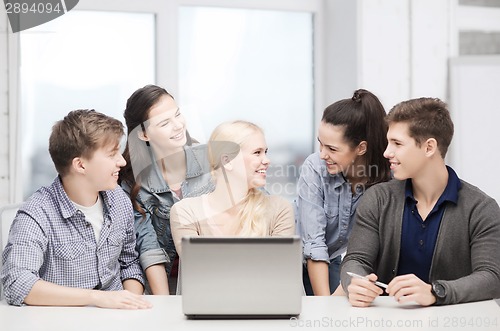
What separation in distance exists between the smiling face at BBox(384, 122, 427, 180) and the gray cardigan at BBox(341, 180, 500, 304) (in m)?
0.08

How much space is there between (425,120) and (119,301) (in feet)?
3.36

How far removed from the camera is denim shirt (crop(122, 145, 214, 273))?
2.53 meters

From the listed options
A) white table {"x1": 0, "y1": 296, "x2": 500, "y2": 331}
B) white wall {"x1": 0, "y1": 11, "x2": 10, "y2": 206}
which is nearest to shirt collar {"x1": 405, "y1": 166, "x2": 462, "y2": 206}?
white table {"x1": 0, "y1": 296, "x2": 500, "y2": 331}

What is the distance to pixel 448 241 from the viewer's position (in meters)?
2.11

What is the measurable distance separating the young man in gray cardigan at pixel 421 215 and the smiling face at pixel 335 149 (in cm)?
33

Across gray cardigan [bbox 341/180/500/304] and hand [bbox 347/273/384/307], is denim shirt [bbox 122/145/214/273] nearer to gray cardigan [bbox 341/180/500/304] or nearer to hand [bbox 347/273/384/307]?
gray cardigan [bbox 341/180/500/304]

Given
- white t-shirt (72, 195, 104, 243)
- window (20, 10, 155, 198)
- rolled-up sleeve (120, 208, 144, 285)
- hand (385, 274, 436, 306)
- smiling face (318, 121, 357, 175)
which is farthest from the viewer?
window (20, 10, 155, 198)

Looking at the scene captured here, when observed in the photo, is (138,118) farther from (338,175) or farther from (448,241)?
(448,241)

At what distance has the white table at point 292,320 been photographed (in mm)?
1668

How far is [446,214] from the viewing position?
211cm

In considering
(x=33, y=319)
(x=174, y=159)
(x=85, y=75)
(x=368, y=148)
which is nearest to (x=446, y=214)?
(x=368, y=148)

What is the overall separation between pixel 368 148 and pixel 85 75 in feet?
6.50

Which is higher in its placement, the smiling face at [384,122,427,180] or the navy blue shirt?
the smiling face at [384,122,427,180]

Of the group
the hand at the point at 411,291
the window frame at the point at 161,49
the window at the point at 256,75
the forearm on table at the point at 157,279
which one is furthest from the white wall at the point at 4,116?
the hand at the point at 411,291
